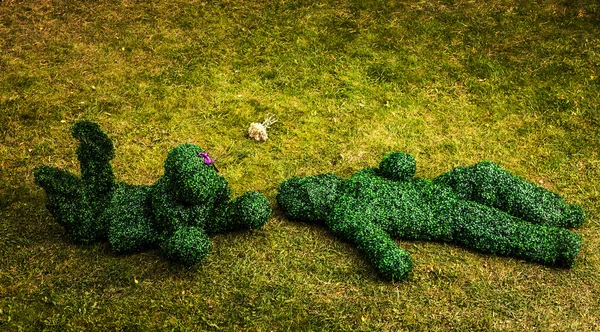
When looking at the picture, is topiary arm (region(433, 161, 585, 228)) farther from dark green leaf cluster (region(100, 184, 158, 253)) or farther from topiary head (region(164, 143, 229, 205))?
dark green leaf cluster (region(100, 184, 158, 253))

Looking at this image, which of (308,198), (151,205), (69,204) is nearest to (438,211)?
(308,198)

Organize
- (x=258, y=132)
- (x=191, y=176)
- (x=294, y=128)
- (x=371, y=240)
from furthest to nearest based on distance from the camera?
(x=294, y=128) → (x=258, y=132) → (x=371, y=240) → (x=191, y=176)

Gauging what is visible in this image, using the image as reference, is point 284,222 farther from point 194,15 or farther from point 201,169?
point 194,15

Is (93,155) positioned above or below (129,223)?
above

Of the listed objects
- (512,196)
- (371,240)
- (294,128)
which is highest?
(512,196)

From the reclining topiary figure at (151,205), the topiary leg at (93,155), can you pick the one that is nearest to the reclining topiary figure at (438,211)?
the reclining topiary figure at (151,205)

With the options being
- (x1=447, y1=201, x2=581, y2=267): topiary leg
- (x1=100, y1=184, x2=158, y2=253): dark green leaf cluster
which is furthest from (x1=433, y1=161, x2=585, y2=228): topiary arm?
(x1=100, y1=184, x2=158, y2=253): dark green leaf cluster

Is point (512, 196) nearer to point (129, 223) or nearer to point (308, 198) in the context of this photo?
point (308, 198)
